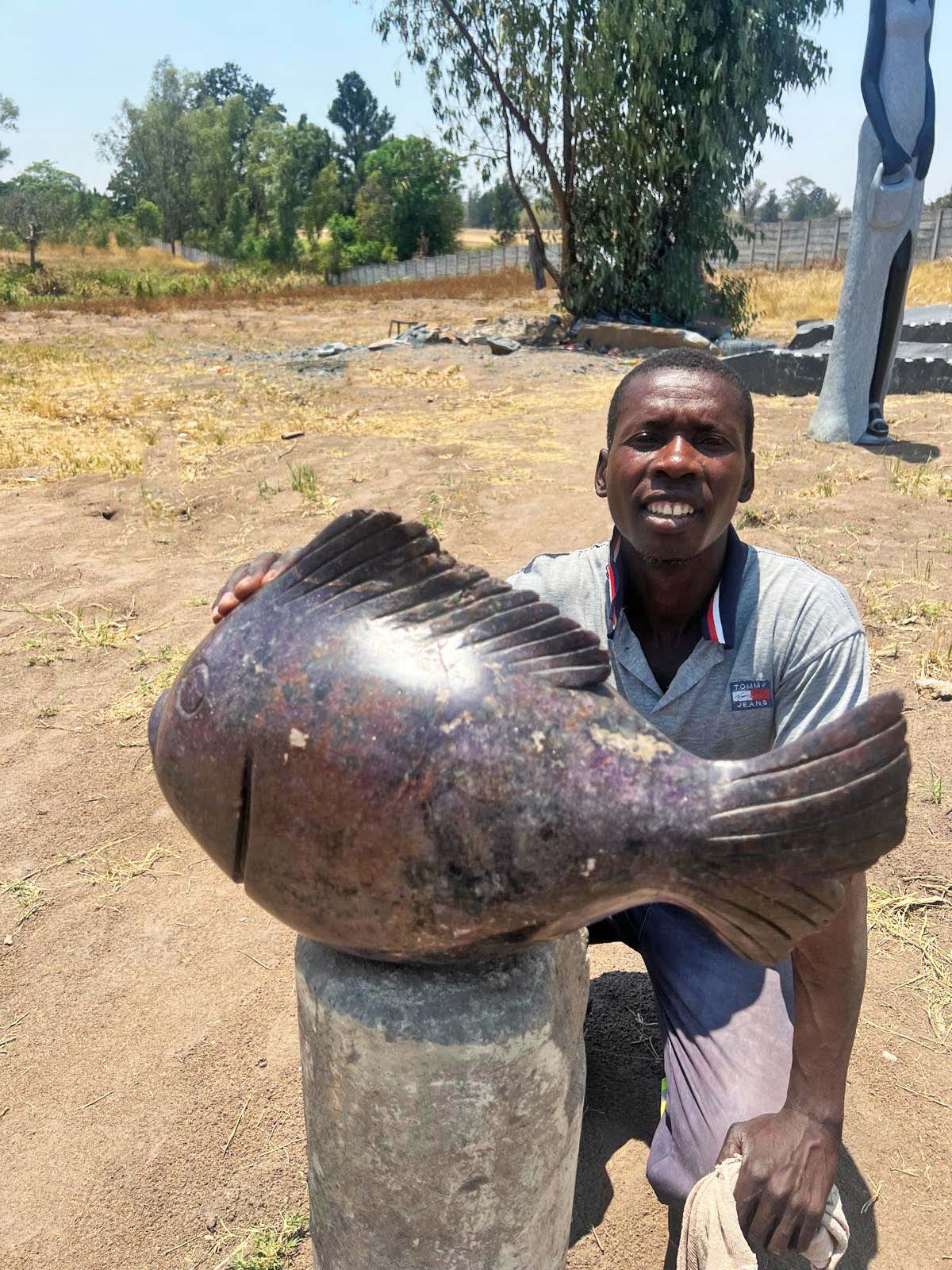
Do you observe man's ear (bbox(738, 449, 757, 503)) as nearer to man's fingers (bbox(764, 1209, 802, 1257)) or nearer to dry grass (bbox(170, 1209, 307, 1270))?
man's fingers (bbox(764, 1209, 802, 1257))

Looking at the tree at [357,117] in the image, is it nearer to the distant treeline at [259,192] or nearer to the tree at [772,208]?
the distant treeline at [259,192]

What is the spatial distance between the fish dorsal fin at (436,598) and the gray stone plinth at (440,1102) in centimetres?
52

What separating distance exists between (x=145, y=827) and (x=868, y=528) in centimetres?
496

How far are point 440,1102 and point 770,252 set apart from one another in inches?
1284

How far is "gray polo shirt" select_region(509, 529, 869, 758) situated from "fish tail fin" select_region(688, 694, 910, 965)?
600 mm

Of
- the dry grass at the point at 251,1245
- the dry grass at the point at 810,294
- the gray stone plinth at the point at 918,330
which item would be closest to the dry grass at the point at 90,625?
the dry grass at the point at 251,1245

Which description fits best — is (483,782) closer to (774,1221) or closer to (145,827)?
(774,1221)

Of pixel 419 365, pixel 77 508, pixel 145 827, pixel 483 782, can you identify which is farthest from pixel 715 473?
pixel 419 365

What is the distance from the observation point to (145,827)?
3.73 m

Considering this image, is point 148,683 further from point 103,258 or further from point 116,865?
point 103,258

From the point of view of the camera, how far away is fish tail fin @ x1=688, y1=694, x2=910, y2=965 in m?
1.24

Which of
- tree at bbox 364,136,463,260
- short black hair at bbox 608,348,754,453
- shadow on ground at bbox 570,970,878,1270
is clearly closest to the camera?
short black hair at bbox 608,348,754,453

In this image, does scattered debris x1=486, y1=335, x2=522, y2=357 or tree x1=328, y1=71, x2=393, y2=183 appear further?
tree x1=328, y1=71, x2=393, y2=183

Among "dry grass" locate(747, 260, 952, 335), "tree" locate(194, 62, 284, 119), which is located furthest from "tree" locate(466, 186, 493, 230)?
"dry grass" locate(747, 260, 952, 335)
